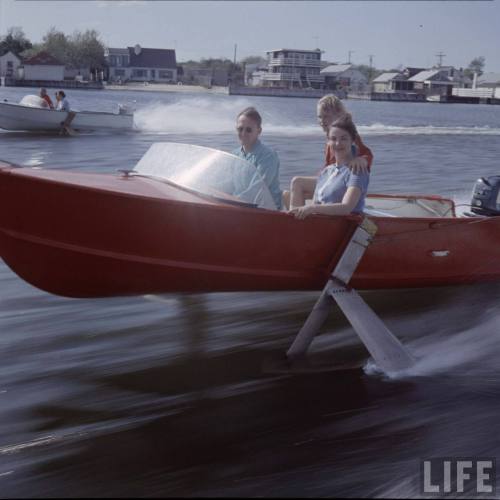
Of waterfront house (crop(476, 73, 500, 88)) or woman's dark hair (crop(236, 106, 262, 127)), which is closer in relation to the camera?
woman's dark hair (crop(236, 106, 262, 127))

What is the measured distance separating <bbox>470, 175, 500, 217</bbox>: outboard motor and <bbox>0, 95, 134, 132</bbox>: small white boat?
17.9m

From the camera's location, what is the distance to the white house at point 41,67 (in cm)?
7562

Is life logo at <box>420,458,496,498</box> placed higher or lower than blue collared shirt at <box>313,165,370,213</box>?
lower

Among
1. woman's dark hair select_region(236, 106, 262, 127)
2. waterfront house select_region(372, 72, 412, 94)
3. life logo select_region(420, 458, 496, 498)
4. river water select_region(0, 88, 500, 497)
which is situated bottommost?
life logo select_region(420, 458, 496, 498)

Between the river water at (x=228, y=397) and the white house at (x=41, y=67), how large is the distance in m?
74.2

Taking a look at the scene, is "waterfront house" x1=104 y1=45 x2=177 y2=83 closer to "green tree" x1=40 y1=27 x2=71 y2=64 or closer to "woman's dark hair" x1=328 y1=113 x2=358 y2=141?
"green tree" x1=40 y1=27 x2=71 y2=64

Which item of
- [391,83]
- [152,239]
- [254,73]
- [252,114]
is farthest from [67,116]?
[391,83]

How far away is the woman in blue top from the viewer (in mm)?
4742

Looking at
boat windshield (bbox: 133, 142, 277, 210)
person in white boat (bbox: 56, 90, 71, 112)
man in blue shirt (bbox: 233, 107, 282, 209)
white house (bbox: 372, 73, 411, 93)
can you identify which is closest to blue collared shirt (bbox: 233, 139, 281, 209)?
man in blue shirt (bbox: 233, 107, 282, 209)

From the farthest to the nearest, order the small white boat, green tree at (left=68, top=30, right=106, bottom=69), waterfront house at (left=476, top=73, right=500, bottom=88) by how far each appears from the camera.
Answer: waterfront house at (left=476, top=73, right=500, bottom=88) → green tree at (left=68, top=30, right=106, bottom=69) → the small white boat

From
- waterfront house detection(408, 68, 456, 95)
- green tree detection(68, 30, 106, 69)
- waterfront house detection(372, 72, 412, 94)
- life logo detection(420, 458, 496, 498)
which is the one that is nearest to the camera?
life logo detection(420, 458, 496, 498)

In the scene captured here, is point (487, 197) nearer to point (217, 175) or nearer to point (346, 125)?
point (346, 125)

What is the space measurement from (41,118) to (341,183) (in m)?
19.2

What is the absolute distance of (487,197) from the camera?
21.4ft
